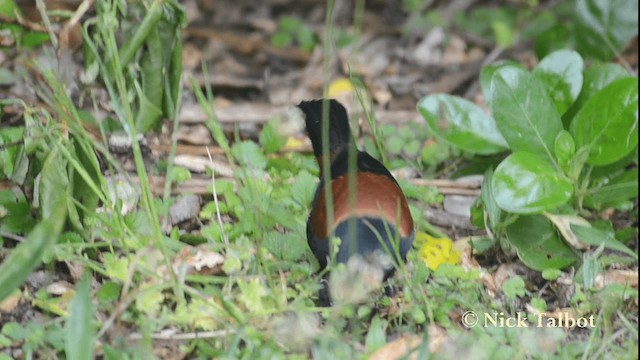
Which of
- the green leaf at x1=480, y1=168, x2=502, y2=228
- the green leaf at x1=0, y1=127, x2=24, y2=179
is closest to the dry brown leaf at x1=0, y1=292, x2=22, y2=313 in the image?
the green leaf at x1=0, y1=127, x2=24, y2=179

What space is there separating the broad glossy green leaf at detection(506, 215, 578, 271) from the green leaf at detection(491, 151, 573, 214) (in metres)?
0.19

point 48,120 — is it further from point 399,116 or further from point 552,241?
point 399,116

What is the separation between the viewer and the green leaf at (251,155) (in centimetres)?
358

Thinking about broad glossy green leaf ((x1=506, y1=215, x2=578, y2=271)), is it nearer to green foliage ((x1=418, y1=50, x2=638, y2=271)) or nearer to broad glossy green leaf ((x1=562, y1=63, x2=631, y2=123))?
green foliage ((x1=418, y1=50, x2=638, y2=271))

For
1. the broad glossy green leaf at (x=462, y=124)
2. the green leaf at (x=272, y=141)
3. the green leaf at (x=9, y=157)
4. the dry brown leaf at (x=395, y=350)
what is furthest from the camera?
the green leaf at (x=272, y=141)

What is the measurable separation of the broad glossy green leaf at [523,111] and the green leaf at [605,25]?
929 millimetres

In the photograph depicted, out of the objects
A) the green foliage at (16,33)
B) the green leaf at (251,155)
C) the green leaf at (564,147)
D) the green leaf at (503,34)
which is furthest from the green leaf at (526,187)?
the green leaf at (503,34)

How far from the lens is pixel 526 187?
2.96m

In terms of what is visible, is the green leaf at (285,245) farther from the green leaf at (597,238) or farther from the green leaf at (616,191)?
the green leaf at (616,191)

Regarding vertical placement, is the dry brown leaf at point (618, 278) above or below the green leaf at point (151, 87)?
below

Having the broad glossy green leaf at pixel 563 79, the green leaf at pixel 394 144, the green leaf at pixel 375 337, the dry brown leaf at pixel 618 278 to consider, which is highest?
the broad glossy green leaf at pixel 563 79

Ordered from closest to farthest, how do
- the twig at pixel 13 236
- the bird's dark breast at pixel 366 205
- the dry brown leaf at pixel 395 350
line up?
the dry brown leaf at pixel 395 350, the bird's dark breast at pixel 366 205, the twig at pixel 13 236

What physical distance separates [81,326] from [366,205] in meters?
0.84

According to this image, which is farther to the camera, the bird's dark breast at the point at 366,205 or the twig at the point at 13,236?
the twig at the point at 13,236
